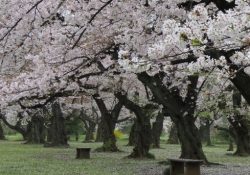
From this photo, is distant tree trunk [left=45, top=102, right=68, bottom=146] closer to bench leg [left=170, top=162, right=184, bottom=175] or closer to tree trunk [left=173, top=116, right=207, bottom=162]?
tree trunk [left=173, top=116, right=207, bottom=162]

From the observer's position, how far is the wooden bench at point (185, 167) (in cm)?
1138

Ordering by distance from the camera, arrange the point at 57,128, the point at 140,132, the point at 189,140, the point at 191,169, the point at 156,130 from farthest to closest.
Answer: the point at 156,130, the point at 57,128, the point at 140,132, the point at 189,140, the point at 191,169

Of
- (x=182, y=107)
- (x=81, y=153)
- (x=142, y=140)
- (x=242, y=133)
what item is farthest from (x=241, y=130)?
(x=182, y=107)

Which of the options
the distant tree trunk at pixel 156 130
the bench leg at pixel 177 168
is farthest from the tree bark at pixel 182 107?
the distant tree trunk at pixel 156 130

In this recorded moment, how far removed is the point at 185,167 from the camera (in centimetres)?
1148

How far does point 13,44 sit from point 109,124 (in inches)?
584

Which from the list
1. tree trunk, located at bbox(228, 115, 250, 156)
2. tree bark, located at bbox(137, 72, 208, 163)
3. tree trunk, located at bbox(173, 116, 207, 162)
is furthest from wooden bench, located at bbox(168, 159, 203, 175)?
tree trunk, located at bbox(228, 115, 250, 156)

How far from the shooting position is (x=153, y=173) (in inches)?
546

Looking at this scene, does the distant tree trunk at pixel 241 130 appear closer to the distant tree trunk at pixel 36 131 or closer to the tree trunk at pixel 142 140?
the tree trunk at pixel 142 140

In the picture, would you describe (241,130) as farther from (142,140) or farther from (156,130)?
(156,130)

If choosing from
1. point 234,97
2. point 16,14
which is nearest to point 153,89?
point 16,14

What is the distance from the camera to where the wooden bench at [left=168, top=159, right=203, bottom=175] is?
11.4m

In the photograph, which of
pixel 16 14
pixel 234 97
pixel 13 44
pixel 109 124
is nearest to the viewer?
pixel 16 14

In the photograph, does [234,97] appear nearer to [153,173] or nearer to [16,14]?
[153,173]
